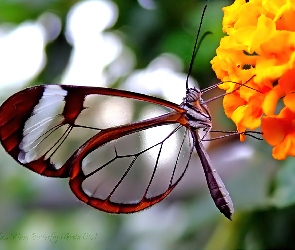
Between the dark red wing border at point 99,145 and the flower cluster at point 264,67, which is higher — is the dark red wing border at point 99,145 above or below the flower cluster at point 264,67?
below

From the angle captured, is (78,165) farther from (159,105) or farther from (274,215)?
(274,215)

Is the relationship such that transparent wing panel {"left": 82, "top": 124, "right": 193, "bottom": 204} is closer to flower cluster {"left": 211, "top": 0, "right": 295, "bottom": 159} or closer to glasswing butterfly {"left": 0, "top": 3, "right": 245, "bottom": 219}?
glasswing butterfly {"left": 0, "top": 3, "right": 245, "bottom": 219}

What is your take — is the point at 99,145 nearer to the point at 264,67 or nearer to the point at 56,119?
the point at 56,119

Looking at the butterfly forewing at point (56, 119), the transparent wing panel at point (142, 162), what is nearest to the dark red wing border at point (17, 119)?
the butterfly forewing at point (56, 119)

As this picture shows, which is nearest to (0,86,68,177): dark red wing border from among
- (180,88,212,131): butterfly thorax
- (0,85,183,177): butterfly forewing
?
(0,85,183,177): butterfly forewing

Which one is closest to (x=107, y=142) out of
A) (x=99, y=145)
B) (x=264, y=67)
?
(x=99, y=145)

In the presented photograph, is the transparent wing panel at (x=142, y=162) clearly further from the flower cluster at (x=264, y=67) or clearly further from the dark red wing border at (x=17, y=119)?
the flower cluster at (x=264, y=67)
